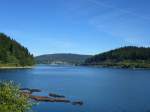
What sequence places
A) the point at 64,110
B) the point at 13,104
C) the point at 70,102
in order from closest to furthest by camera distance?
the point at 13,104, the point at 64,110, the point at 70,102

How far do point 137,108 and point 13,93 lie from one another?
4893 centimetres

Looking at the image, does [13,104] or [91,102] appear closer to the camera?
[13,104]

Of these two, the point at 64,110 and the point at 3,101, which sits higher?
the point at 3,101

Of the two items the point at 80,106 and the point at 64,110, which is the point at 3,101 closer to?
the point at 64,110

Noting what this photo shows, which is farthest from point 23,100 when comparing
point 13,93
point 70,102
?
point 70,102

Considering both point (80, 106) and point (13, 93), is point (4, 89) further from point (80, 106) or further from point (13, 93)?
point (80, 106)

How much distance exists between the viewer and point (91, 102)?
88.3 metres

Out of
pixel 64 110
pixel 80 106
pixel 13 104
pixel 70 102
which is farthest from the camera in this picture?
pixel 70 102

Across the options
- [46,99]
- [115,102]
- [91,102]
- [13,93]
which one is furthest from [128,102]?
[13,93]

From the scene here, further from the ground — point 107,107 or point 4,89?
point 4,89

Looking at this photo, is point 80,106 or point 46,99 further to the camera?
point 46,99

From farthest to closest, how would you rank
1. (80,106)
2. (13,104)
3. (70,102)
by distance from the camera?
(70,102) < (80,106) < (13,104)

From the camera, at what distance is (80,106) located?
262 feet

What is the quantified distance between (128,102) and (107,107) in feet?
38.6
